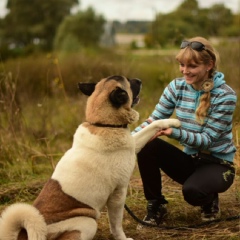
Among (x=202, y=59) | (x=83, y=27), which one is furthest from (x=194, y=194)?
(x=83, y=27)

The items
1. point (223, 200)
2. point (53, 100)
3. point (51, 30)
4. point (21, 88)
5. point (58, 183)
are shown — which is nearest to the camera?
point (58, 183)

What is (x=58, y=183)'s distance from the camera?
3.23 m

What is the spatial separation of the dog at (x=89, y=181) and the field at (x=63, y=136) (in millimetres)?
586

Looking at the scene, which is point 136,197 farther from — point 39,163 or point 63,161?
point 39,163

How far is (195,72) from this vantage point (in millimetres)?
3709

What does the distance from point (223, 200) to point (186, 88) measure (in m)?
1.28

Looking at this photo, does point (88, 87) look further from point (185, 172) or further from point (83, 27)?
point (83, 27)

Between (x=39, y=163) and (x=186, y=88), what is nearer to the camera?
(x=186, y=88)

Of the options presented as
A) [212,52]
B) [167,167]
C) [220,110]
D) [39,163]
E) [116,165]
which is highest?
[212,52]

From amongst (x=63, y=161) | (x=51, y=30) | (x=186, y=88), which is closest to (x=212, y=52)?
(x=186, y=88)

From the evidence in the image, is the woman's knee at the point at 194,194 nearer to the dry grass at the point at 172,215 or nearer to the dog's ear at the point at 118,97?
the dry grass at the point at 172,215

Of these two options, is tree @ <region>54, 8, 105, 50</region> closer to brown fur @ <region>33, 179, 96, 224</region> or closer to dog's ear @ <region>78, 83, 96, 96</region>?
dog's ear @ <region>78, 83, 96, 96</region>

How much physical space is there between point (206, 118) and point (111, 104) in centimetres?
87

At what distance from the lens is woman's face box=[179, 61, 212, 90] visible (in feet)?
Answer: 12.2
